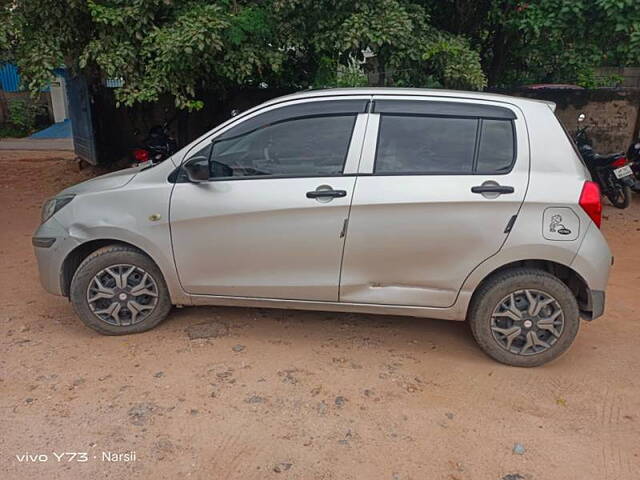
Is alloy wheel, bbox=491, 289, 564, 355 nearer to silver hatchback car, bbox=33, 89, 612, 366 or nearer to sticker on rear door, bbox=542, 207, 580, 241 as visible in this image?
silver hatchback car, bbox=33, 89, 612, 366

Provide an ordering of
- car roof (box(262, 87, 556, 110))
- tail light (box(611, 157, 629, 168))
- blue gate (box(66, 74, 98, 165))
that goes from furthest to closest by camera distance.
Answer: blue gate (box(66, 74, 98, 165)) < tail light (box(611, 157, 629, 168)) < car roof (box(262, 87, 556, 110))

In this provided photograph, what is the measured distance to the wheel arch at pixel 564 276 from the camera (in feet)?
10.8

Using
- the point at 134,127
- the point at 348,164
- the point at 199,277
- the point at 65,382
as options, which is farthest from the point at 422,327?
the point at 134,127

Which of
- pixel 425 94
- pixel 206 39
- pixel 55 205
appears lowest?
pixel 55 205

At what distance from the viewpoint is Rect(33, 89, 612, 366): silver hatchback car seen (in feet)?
10.4

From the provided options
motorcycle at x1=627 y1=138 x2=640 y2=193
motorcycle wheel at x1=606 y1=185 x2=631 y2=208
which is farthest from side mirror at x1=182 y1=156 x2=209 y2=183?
motorcycle at x1=627 y1=138 x2=640 y2=193

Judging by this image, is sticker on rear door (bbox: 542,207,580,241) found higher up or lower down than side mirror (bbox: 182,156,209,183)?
lower down

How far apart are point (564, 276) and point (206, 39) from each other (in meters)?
4.08

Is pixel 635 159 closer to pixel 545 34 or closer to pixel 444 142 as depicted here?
pixel 545 34

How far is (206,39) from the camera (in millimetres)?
5262

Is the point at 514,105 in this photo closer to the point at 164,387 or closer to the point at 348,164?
the point at 348,164

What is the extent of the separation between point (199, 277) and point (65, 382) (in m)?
1.05

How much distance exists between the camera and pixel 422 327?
3.98m

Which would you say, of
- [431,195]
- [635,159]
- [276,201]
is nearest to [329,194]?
[276,201]
